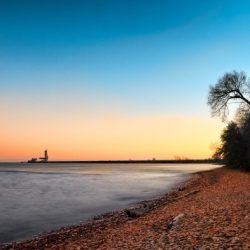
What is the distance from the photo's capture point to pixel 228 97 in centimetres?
4709

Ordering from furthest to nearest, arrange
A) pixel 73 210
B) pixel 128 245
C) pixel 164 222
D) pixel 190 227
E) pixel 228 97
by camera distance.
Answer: pixel 228 97 → pixel 73 210 → pixel 164 222 → pixel 190 227 → pixel 128 245

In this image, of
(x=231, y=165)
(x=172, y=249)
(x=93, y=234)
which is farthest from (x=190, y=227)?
(x=231, y=165)

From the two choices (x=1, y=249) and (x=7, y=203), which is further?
(x=7, y=203)

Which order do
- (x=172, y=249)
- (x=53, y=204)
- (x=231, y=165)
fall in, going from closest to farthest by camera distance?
(x=172, y=249), (x=53, y=204), (x=231, y=165)

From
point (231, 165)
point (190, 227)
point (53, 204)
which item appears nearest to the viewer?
point (190, 227)

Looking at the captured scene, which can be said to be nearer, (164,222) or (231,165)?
(164,222)

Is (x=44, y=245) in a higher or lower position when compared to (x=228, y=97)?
lower

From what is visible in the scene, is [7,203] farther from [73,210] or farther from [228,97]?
[228,97]

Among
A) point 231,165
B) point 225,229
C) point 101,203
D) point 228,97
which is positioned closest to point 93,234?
point 225,229

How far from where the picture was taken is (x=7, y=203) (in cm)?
3167

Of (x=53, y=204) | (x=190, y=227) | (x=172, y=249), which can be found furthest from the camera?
(x=53, y=204)

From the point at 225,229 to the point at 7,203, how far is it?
24624mm

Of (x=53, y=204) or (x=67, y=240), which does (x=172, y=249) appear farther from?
(x=53, y=204)

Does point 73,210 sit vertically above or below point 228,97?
below
